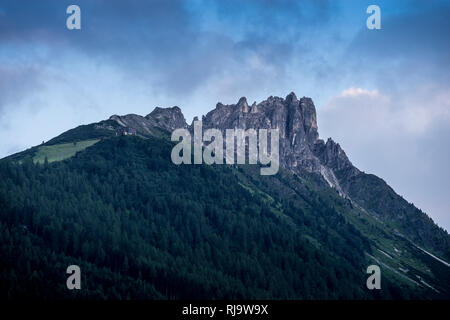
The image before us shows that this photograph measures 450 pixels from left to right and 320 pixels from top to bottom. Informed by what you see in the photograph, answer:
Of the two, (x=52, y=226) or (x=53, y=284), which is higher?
(x=52, y=226)

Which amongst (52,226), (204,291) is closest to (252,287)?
(204,291)

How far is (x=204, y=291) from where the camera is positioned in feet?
593

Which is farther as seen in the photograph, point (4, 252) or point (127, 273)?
point (127, 273)

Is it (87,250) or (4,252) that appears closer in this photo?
(4,252)

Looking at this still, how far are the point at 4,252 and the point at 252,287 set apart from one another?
90.5 m
